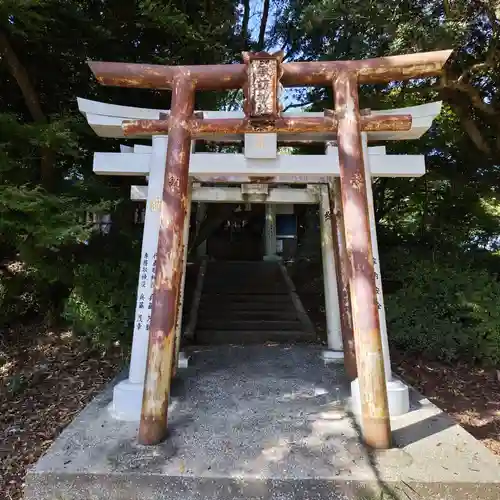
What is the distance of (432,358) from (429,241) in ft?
12.5

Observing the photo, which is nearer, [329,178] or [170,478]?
[170,478]

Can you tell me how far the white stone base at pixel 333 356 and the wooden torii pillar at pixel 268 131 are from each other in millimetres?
2381

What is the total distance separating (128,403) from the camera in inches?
160

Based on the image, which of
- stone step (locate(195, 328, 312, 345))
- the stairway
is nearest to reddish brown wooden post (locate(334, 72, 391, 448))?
stone step (locate(195, 328, 312, 345))

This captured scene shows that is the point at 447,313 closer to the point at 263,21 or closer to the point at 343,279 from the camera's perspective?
the point at 343,279

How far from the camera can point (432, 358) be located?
626cm

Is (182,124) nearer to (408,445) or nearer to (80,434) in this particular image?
(80,434)

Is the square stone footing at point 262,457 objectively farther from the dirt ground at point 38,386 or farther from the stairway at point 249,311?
the stairway at point 249,311

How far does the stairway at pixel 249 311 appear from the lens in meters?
7.52

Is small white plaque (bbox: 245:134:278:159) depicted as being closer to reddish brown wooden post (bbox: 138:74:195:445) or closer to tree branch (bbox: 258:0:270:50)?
reddish brown wooden post (bbox: 138:74:195:445)

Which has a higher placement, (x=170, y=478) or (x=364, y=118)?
(x=364, y=118)

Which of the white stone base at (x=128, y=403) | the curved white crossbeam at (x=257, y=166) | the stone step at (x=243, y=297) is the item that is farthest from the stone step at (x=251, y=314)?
the white stone base at (x=128, y=403)

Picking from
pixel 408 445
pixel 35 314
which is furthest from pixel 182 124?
pixel 35 314

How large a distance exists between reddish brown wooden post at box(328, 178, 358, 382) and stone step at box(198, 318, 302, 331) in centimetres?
265
